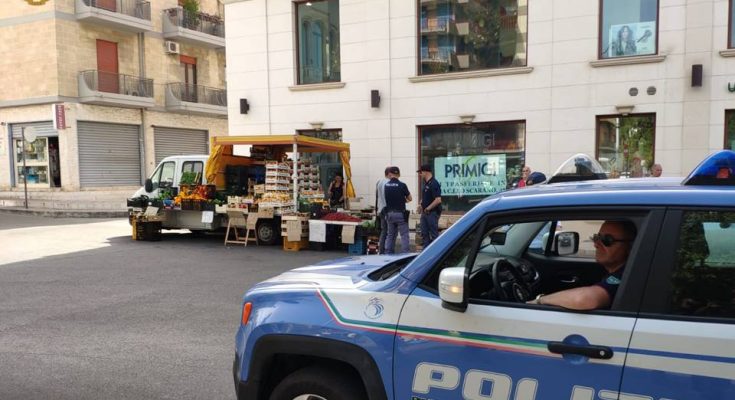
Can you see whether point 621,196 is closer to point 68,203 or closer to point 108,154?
point 68,203

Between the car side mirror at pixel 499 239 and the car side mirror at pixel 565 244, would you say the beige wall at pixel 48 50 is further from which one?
the car side mirror at pixel 565 244

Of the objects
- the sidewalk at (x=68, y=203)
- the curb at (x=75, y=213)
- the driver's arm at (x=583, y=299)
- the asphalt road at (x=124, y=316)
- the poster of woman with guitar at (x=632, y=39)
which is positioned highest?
the poster of woman with guitar at (x=632, y=39)

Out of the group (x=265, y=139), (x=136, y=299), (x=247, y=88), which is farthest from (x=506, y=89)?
(x=136, y=299)

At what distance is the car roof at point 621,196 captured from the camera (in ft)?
6.85

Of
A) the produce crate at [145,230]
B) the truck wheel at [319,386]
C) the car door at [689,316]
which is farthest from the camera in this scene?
the produce crate at [145,230]

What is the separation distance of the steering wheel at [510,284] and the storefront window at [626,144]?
451 inches

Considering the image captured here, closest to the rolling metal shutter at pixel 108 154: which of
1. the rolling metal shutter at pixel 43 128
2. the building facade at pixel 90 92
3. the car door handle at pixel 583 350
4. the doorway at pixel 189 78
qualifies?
the building facade at pixel 90 92

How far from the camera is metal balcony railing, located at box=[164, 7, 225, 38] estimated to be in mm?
28219

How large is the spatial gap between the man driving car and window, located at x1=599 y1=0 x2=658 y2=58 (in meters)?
12.3

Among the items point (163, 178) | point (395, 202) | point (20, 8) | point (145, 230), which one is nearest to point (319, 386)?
point (395, 202)

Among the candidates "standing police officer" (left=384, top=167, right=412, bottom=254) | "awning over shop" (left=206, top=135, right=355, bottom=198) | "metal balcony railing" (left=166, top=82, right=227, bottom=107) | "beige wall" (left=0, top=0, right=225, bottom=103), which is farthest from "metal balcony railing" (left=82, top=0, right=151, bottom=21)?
"standing police officer" (left=384, top=167, right=412, bottom=254)

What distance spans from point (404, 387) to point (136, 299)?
5893 mm

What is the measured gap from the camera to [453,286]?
225 centimetres

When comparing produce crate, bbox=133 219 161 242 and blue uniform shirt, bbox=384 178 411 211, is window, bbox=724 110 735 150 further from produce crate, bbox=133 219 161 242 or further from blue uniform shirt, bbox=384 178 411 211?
produce crate, bbox=133 219 161 242
